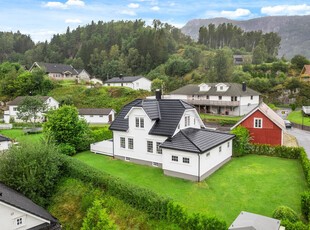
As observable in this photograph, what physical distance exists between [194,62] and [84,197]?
74.2 m

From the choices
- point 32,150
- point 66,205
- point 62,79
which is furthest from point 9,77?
point 66,205

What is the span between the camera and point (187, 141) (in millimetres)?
19578

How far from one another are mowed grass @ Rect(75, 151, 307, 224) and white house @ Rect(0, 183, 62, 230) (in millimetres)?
6590

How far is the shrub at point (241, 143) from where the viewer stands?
82.7 ft

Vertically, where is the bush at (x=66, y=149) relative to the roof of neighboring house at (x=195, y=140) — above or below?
below

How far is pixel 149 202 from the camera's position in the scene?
14.9 meters

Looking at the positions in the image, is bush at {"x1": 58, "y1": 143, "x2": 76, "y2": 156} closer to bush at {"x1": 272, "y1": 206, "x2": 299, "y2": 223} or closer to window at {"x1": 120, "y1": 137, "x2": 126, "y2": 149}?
window at {"x1": 120, "y1": 137, "x2": 126, "y2": 149}

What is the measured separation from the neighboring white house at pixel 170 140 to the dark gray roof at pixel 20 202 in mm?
9332

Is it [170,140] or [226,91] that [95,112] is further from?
[170,140]

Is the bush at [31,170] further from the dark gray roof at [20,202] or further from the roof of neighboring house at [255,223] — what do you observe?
the roof of neighboring house at [255,223]

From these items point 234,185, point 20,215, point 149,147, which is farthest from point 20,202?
point 234,185

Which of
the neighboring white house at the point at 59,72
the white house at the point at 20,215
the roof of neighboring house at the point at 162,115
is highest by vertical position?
the neighboring white house at the point at 59,72

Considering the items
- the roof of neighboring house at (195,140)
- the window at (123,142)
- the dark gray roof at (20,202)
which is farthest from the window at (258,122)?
the dark gray roof at (20,202)

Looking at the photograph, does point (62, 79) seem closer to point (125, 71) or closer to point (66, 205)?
point (125, 71)
